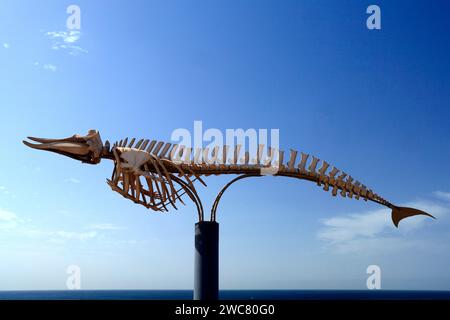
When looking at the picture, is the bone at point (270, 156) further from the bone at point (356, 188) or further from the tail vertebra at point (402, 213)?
the tail vertebra at point (402, 213)

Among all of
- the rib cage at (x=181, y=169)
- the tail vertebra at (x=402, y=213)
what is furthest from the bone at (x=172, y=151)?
the tail vertebra at (x=402, y=213)

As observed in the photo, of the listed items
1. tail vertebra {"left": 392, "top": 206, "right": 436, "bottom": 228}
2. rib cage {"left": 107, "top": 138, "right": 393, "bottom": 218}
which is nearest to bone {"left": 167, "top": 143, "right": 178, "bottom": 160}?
rib cage {"left": 107, "top": 138, "right": 393, "bottom": 218}

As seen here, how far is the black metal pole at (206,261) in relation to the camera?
38.9 feet

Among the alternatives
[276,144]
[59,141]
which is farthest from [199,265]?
[59,141]

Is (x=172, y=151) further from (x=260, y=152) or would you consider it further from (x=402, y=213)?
(x=402, y=213)

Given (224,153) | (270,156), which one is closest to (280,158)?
(270,156)

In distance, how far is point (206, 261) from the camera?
1192cm

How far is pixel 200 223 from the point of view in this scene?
1209 centimetres

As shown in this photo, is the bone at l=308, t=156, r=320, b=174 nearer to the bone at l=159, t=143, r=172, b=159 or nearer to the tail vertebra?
the tail vertebra

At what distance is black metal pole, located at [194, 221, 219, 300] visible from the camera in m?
11.9
